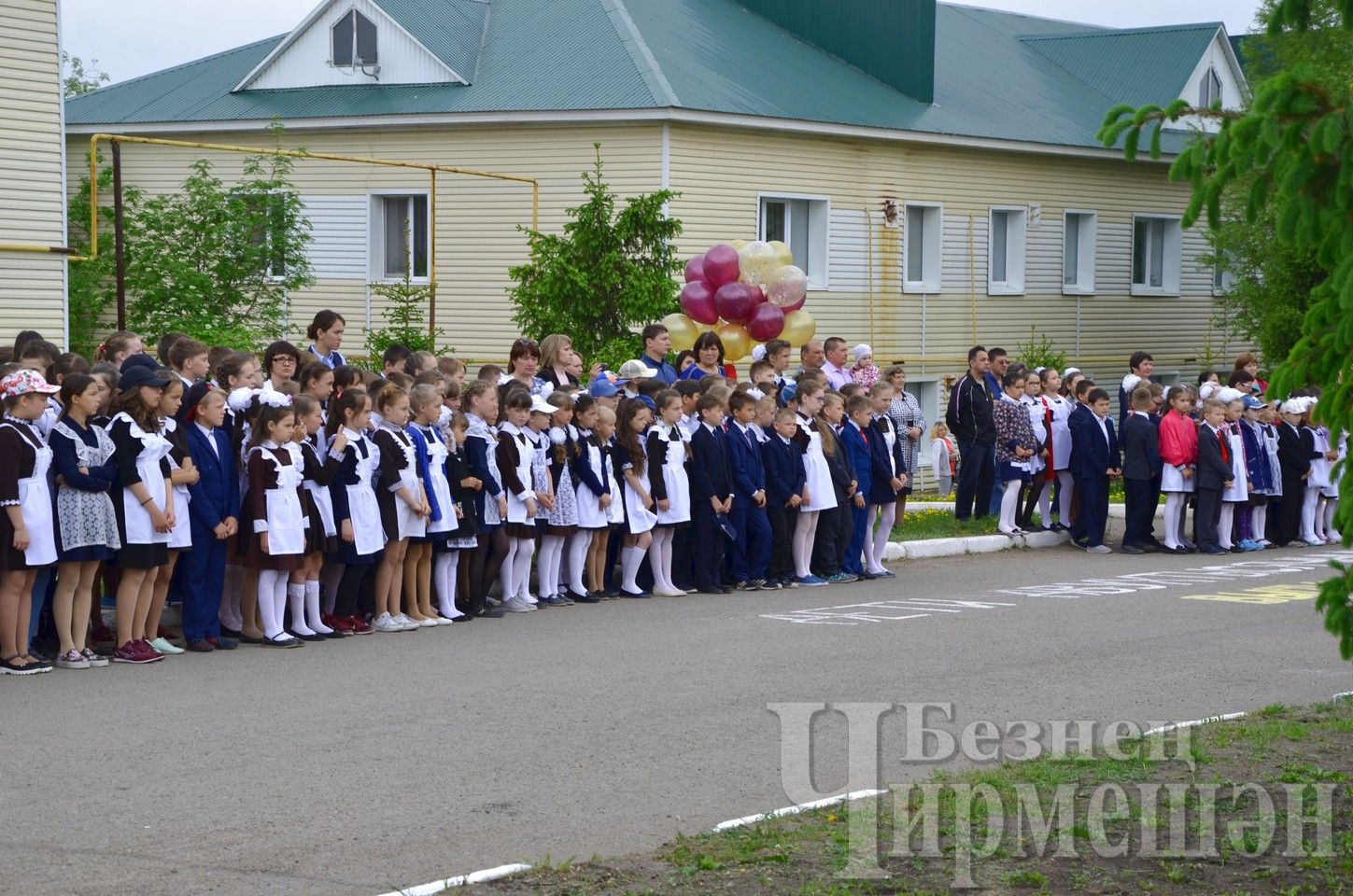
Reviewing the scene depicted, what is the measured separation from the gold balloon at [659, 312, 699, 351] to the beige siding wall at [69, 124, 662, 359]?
656 centimetres

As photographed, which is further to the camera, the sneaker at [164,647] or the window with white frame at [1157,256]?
the window with white frame at [1157,256]

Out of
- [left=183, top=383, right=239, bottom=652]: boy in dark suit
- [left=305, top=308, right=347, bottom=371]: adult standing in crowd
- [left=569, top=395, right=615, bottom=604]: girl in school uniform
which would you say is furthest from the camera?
→ [left=305, top=308, right=347, bottom=371]: adult standing in crowd

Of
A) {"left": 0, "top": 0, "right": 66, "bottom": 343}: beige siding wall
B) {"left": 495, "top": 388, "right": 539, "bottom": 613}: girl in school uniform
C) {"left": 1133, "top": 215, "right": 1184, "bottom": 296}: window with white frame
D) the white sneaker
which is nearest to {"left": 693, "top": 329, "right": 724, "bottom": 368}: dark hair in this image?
{"left": 495, "top": 388, "right": 539, "bottom": 613}: girl in school uniform

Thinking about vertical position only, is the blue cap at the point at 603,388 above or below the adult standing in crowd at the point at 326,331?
below

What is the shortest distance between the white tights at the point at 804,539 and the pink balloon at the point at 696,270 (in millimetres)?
5145

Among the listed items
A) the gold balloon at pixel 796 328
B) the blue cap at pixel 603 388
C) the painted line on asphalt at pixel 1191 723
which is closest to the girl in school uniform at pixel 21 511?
the blue cap at pixel 603 388

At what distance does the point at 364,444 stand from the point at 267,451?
2.96 ft

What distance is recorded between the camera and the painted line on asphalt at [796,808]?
7367mm

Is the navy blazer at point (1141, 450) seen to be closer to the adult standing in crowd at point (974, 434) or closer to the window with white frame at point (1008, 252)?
the adult standing in crowd at point (974, 434)

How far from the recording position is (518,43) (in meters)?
29.8

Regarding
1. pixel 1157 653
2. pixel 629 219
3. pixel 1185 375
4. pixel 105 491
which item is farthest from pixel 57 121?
pixel 1185 375

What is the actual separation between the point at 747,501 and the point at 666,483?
91 cm

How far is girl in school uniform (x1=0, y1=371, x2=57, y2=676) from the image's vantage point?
11.0m

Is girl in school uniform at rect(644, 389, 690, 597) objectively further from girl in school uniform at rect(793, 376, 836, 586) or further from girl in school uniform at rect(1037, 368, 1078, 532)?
girl in school uniform at rect(1037, 368, 1078, 532)
